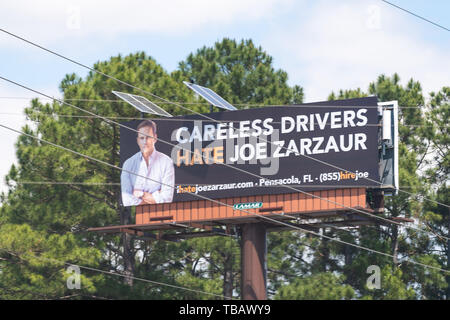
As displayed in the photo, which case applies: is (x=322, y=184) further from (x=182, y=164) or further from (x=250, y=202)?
(x=182, y=164)

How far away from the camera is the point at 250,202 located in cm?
3234

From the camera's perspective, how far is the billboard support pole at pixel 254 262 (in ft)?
106

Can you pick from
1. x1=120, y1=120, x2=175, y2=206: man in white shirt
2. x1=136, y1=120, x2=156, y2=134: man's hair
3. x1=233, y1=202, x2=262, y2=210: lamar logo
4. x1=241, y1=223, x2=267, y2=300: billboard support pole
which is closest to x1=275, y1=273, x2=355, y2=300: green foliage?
x1=241, y1=223, x2=267, y2=300: billboard support pole

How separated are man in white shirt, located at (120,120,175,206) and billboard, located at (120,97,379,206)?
0.11 ft

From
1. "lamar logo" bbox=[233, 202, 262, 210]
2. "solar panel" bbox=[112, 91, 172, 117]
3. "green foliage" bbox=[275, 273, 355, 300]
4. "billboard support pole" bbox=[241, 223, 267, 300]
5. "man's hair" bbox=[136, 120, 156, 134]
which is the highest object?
"solar panel" bbox=[112, 91, 172, 117]

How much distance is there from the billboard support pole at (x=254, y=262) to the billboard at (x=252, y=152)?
4.64ft

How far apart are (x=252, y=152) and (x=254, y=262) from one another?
3.66m

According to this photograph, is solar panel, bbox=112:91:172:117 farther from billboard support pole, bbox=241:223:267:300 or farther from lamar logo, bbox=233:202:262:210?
billboard support pole, bbox=241:223:267:300

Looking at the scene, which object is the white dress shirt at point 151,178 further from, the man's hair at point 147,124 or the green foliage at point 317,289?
the green foliage at point 317,289

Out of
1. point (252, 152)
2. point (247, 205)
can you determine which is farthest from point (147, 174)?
point (247, 205)

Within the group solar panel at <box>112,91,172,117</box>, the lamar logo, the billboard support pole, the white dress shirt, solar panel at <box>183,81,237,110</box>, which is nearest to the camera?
the lamar logo

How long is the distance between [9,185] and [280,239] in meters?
12.6

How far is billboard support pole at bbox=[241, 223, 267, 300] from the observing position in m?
32.4

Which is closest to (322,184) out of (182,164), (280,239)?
(182,164)
